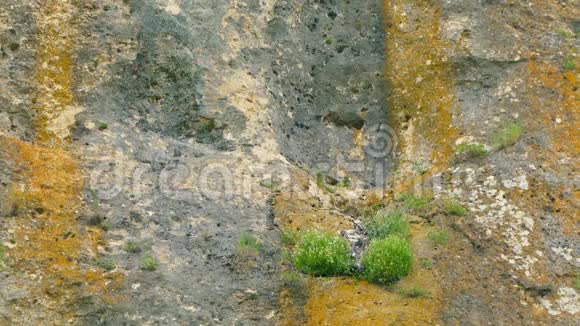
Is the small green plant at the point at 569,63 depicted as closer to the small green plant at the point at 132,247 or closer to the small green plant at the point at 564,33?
the small green plant at the point at 564,33

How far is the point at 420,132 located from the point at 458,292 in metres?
3.04

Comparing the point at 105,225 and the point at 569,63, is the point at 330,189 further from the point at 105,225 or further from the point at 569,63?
the point at 569,63

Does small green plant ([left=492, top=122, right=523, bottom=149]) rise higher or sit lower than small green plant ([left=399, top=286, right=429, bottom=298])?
higher

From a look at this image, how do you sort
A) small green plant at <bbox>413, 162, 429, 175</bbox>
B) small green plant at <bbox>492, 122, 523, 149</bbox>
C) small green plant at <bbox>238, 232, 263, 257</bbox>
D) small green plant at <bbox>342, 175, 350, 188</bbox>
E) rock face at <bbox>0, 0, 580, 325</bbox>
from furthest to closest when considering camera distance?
small green plant at <bbox>342, 175, 350, 188</bbox> < small green plant at <bbox>413, 162, 429, 175</bbox> < small green plant at <bbox>492, 122, 523, 149</bbox> < small green plant at <bbox>238, 232, 263, 257</bbox> < rock face at <bbox>0, 0, 580, 325</bbox>

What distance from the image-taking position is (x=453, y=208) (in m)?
10.3

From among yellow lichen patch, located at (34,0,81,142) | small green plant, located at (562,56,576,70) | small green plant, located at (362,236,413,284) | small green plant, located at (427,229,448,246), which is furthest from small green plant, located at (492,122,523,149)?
yellow lichen patch, located at (34,0,81,142)

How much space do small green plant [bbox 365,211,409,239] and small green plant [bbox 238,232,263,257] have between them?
4.65 feet

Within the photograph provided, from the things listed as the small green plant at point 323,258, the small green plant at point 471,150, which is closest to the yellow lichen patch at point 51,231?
the small green plant at point 323,258

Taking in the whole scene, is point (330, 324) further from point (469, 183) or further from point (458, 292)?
point (469, 183)

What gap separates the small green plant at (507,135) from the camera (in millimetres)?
10867

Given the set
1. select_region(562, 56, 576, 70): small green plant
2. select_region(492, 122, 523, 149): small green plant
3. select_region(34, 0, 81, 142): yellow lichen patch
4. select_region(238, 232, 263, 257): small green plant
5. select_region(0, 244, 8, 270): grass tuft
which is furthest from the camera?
select_region(562, 56, 576, 70): small green plant

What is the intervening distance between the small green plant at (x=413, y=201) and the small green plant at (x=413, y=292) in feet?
5.07

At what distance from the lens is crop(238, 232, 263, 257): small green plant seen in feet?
32.4

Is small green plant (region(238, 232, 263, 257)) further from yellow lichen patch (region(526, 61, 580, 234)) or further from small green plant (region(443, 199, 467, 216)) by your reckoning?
yellow lichen patch (region(526, 61, 580, 234))
